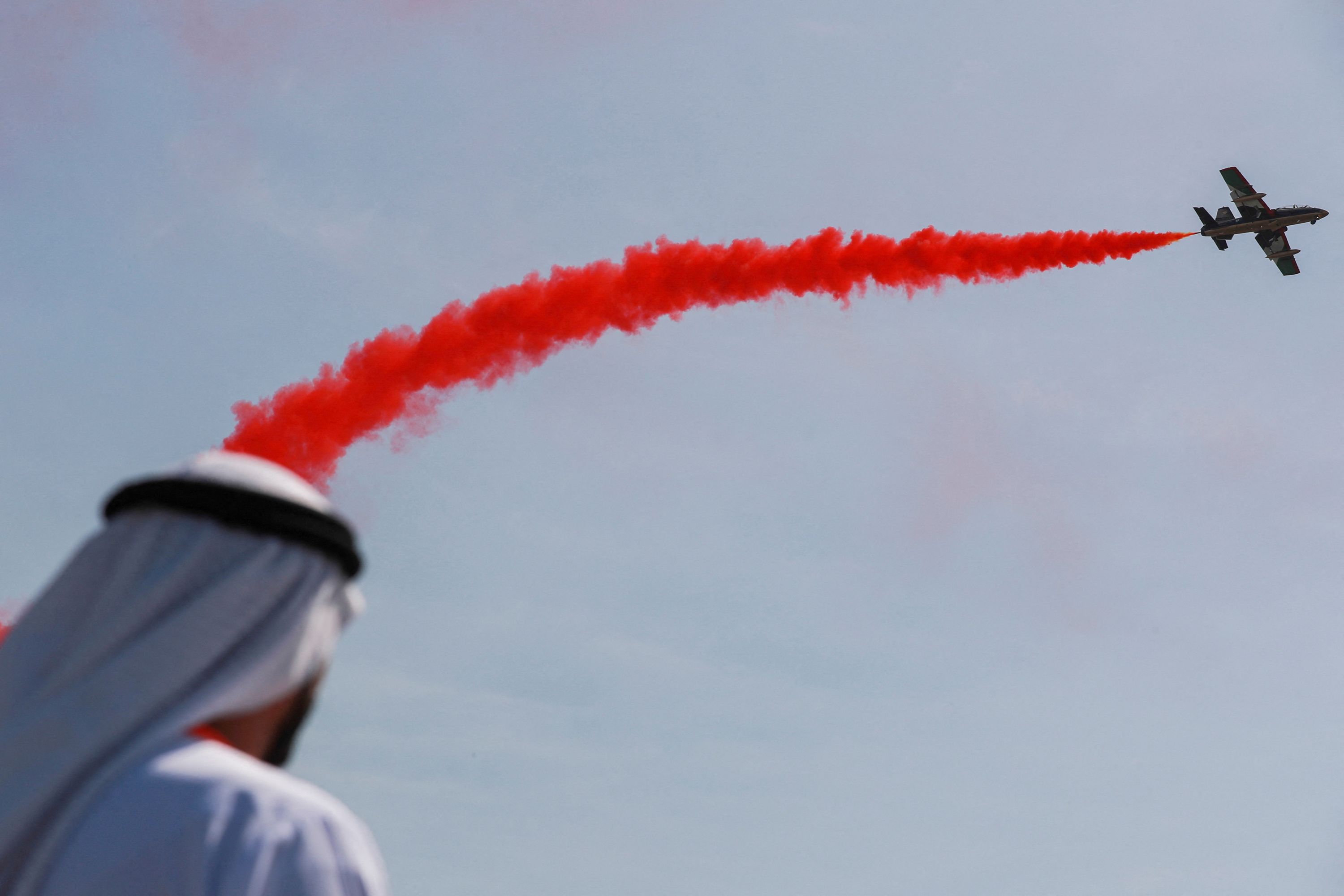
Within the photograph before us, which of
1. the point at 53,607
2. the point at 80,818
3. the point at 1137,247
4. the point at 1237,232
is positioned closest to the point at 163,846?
the point at 80,818

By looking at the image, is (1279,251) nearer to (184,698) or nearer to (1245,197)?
(1245,197)

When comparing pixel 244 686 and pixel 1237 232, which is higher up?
pixel 1237 232

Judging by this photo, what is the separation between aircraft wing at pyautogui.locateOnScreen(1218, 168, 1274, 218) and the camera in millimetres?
94438

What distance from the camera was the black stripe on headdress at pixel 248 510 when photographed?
571cm

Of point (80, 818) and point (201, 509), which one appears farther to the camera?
point (201, 509)

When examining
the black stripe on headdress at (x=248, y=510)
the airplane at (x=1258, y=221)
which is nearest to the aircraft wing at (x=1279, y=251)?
the airplane at (x=1258, y=221)

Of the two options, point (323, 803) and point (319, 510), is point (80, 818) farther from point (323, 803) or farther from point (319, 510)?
point (319, 510)

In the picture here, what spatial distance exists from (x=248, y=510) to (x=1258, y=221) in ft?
327

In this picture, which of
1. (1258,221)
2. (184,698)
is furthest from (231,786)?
(1258,221)

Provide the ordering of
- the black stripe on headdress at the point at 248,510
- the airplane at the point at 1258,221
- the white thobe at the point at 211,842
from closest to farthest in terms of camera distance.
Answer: the white thobe at the point at 211,842 < the black stripe on headdress at the point at 248,510 < the airplane at the point at 1258,221

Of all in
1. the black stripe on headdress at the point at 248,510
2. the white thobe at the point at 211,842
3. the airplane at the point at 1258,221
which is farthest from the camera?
the airplane at the point at 1258,221

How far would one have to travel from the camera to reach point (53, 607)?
5.73 meters

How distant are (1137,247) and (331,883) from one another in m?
84.2

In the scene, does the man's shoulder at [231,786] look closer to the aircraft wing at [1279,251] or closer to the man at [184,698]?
the man at [184,698]
